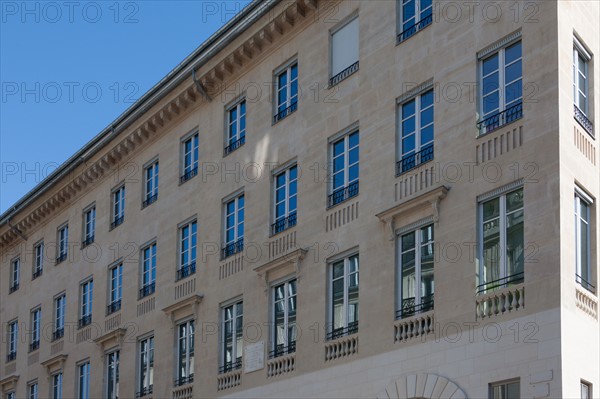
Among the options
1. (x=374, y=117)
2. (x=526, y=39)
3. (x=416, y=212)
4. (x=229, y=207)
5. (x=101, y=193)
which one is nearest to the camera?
(x=526, y=39)

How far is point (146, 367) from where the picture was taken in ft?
130

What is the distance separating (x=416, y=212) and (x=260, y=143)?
8009 mm

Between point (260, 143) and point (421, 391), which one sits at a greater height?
point (260, 143)

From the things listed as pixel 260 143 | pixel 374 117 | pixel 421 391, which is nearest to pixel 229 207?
pixel 260 143

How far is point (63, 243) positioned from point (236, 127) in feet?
45.0

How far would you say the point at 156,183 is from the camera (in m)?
41.3

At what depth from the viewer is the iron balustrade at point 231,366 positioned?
34.5 metres

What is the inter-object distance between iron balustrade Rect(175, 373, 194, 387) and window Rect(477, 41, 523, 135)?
44.6ft

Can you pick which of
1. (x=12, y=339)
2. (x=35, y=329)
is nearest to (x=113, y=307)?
(x=35, y=329)

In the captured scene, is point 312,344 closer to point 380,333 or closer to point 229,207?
point 380,333

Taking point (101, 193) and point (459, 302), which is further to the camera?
point (101, 193)

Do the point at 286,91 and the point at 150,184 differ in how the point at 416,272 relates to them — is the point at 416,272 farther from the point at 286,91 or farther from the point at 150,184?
the point at 150,184

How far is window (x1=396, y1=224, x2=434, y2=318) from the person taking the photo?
1104 inches

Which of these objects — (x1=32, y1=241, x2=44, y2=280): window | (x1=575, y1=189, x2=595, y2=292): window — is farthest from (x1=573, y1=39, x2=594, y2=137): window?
(x1=32, y1=241, x2=44, y2=280): window
